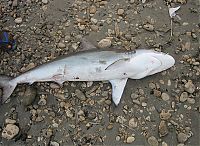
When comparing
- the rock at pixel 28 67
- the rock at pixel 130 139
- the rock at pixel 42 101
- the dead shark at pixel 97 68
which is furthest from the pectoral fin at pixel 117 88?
the rock at pixel 28 67

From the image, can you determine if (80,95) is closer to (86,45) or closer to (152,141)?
(86,45)

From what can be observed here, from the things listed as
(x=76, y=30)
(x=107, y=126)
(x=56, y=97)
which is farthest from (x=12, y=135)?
(x=76, y=30)

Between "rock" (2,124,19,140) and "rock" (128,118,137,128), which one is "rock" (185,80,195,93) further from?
"rock" (2,124,19,140)

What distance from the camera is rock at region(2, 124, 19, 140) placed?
3975 mm

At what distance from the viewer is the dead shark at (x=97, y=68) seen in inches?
164

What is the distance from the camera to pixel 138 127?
4043mm

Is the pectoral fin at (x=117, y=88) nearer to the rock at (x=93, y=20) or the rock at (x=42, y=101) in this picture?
the rock at (x=42, y=101)

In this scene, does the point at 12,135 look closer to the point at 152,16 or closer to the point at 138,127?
the point at 138,127

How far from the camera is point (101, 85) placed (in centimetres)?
433

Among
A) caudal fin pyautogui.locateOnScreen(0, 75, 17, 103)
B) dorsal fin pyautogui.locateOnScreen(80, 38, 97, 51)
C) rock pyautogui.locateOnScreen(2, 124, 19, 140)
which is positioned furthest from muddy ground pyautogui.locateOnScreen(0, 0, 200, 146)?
dorsal fin pyautogui.locateOnScreen(80, 38, 97, 51)

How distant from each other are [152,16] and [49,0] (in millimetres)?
1369

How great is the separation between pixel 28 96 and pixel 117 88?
965 millimetres

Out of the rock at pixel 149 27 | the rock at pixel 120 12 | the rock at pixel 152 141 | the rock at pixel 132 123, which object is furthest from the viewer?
the rock at pixel 120 12

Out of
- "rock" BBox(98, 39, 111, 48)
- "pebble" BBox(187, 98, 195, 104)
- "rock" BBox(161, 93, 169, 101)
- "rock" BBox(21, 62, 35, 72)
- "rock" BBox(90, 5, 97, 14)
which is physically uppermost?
"rock" BBox(90, 5, 97, 14)
